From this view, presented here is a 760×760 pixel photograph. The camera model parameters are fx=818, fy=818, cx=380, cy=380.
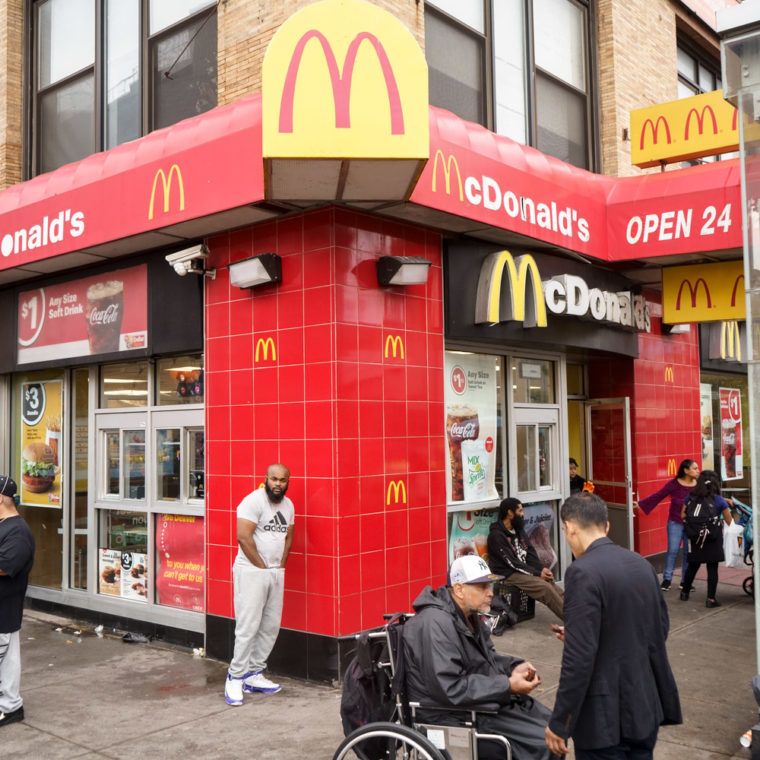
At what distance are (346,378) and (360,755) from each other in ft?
11.1

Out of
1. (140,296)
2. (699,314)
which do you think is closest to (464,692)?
(140,296)

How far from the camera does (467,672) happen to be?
157 inches

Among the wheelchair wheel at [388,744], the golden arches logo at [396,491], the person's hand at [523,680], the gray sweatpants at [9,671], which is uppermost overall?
the golden arches logo at [396,491]

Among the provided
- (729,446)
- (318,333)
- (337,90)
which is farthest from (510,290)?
(729,446)

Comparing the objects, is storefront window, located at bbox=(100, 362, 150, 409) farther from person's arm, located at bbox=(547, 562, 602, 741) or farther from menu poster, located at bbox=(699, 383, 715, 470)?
menu poster, located at bbox=(699, 383, 715, 470)

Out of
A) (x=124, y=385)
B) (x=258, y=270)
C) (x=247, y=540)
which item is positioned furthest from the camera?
(x=124, y=385)

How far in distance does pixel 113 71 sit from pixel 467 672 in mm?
8361

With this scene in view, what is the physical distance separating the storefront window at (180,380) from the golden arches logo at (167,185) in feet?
5.40

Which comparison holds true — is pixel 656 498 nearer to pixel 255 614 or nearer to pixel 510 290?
pixel 510 290

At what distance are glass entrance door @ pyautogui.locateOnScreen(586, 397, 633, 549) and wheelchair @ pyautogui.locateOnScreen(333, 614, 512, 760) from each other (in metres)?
7.28

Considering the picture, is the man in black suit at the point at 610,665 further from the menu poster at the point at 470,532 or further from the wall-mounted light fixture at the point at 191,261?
the wall-mounted light fixture at the point at 191,261

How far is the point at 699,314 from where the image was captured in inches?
363

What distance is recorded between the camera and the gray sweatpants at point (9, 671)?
5.81 m

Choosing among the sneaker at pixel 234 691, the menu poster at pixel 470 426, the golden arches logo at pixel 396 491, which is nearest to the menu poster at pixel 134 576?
the sneaker at pixel 234 691
